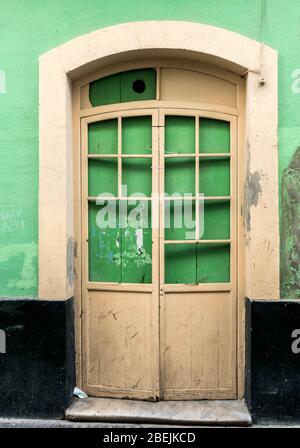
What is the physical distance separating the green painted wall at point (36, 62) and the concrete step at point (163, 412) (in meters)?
1.06

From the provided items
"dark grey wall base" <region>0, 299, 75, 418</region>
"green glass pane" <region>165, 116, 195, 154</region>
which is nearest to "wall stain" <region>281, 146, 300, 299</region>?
"green glass pane" <region>165, 116, 195, 154</region>

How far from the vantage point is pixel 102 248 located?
4859mm

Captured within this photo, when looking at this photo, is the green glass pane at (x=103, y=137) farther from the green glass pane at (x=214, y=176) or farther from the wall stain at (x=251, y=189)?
the wall stain at (x=251, y=189)

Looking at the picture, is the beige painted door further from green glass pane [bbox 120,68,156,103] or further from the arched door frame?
the arched door frame

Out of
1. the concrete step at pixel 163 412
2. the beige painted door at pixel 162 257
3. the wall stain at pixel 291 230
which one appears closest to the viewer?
the concrete step at pixel 163 412

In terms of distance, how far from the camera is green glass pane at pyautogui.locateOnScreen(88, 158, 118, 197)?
4.84 m

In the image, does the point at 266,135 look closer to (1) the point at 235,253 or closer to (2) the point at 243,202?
(2) the point at 243,202

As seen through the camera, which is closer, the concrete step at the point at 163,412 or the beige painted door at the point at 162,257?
the concrete step at the point at 163,412

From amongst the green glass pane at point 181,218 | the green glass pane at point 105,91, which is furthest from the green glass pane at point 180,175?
the green glass pane at point 105,91

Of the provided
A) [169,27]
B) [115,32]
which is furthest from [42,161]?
[169,27]

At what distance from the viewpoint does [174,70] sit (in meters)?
4.79

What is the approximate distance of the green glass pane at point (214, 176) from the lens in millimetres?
4789
